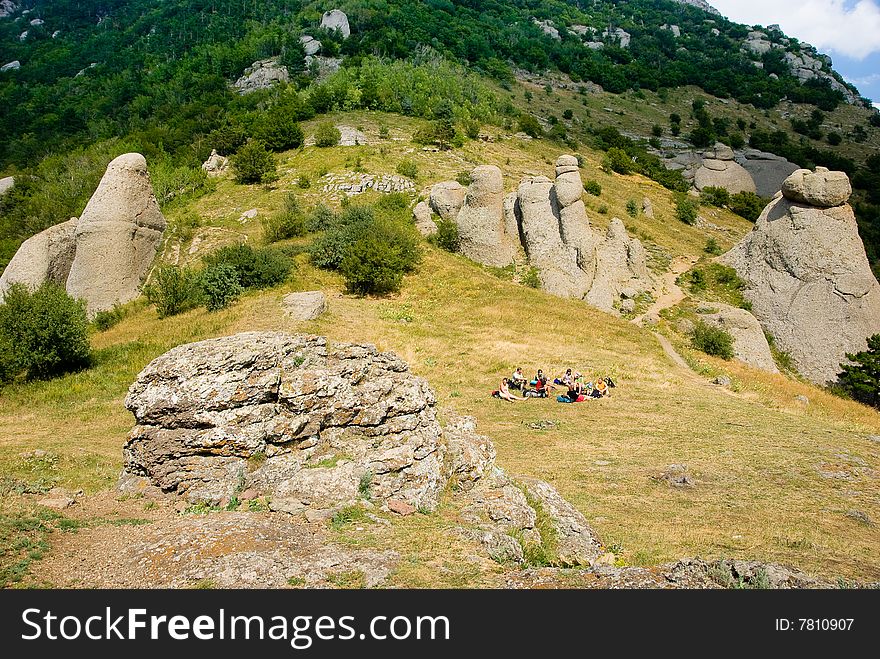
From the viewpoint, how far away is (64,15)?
13050cm

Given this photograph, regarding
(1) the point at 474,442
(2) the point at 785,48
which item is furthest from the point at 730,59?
(1) the point at 474,442

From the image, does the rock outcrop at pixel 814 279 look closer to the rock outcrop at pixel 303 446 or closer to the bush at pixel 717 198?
the rock outcrop at pixel 303 446

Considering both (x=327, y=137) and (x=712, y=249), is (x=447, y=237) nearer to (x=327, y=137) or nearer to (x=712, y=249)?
(x=712, y=249)

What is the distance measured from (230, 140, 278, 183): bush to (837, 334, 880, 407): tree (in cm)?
4017

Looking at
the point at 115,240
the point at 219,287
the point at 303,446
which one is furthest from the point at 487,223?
the point at 303,446

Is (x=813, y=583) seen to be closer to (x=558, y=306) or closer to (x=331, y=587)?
(x=331, y=587)

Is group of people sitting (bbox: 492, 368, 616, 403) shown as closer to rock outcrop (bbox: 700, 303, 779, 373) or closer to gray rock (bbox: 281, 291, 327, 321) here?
gray rock (bbox: 281, 291, 327, 321)

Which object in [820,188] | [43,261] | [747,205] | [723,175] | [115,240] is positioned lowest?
[43,261]

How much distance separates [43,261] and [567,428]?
27.9 m

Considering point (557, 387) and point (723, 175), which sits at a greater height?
point (723, 175)

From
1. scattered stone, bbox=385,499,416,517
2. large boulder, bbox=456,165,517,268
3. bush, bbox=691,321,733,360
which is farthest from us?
large boulder, bbox=456,165,517,268

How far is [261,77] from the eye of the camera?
8119 centimetres

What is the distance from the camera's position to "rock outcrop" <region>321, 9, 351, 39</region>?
96.9 meters

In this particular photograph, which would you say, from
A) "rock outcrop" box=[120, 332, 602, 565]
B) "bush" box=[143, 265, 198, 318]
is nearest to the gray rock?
"bush" box=[143, 265, 198, 318]
